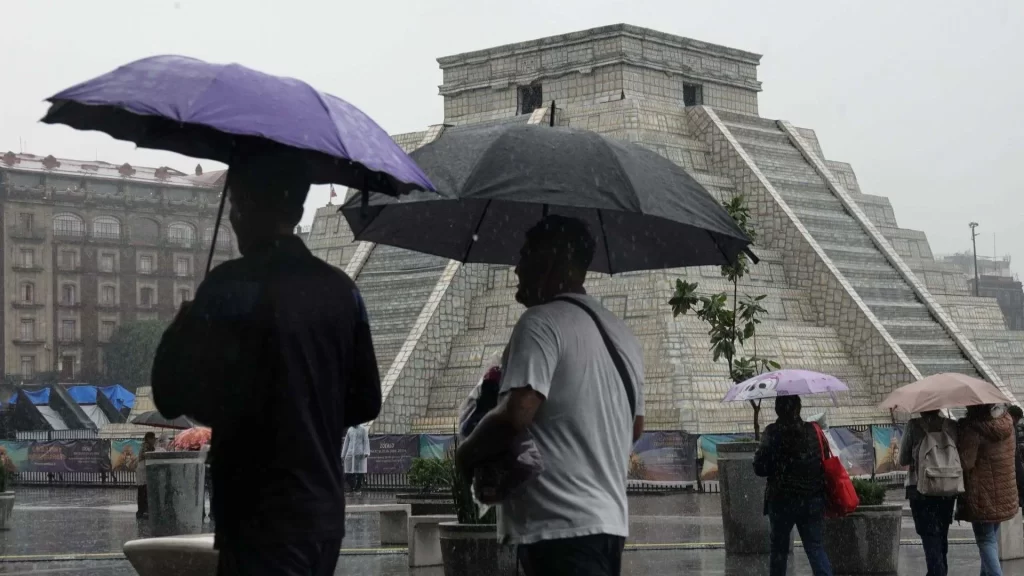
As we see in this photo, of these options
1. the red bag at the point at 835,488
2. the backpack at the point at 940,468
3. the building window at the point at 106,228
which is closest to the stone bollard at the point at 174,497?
the red bag at the point at 835,488

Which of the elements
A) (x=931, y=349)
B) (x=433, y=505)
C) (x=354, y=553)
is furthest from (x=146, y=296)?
(x=433, y=505)

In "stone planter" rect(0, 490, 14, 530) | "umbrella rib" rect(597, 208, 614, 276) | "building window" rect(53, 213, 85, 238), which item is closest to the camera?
"umbrella rib" rect(597, 208, 614, 276)

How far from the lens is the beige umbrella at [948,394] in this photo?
13.3m

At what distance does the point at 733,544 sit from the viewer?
16.9 metres

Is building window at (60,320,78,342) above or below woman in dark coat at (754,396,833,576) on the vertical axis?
above

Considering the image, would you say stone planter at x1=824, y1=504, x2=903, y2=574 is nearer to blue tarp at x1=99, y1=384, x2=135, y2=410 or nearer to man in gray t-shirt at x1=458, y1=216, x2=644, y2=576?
man in gray t-shirt at x1=458, y1=216, x2=644, y2=576

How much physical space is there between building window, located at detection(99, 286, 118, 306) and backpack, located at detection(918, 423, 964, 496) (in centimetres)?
8281

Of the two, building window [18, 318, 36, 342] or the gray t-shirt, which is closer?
the gray t-shirt

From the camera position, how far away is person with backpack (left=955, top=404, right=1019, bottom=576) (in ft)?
41.7

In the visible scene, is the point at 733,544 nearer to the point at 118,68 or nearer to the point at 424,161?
the point at 424,161

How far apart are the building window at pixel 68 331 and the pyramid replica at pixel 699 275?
159ft

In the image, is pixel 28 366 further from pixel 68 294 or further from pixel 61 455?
pixel 61 455

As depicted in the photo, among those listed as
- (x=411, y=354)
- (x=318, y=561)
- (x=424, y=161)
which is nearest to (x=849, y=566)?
(x=424, y=161)

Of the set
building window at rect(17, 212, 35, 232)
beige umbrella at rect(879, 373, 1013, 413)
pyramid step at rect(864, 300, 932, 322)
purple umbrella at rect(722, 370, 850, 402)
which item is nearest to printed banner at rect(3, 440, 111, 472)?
pyramid step at rect(864, 300, 932, 322)
